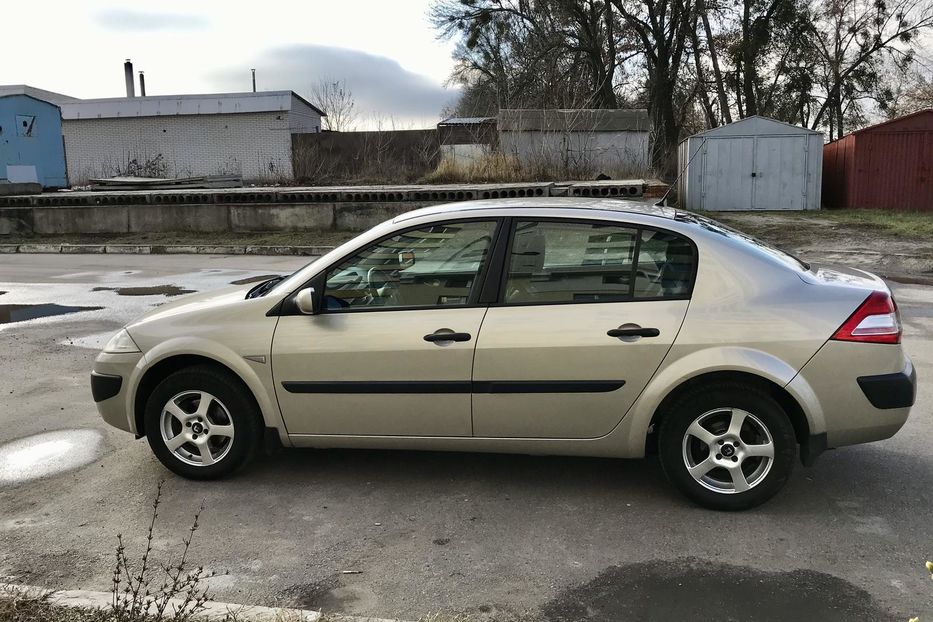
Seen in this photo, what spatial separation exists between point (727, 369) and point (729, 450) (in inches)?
16.6

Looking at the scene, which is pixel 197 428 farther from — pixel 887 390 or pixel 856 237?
pixel 856 237

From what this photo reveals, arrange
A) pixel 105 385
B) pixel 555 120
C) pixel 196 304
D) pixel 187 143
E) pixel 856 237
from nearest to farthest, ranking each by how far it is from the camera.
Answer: pixel 105 385 → pixel 196 304 → pixel 856 237 → pixel 555 120 → pixel 187 143

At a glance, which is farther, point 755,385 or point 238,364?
point 238,364

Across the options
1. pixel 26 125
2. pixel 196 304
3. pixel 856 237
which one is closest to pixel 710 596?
pixel 196 304

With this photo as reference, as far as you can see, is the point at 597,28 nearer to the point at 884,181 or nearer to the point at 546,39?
the point at 546,39

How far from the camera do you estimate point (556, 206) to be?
162 inches

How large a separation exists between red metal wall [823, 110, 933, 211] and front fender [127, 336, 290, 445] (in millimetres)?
22831

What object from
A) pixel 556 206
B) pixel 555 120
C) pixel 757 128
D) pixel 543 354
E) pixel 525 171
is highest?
pixel 555 120

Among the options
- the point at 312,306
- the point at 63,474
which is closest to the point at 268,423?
the point at 312,306

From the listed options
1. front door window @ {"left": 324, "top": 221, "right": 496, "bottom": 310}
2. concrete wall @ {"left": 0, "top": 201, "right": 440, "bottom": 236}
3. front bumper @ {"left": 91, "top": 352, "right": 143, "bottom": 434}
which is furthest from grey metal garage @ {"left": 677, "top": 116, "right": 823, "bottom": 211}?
front bumper @ {"left": 91, "top": 352, "right": 143, "bottom": 434}

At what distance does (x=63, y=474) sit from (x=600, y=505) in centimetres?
318

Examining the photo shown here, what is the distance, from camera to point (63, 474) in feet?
14.8

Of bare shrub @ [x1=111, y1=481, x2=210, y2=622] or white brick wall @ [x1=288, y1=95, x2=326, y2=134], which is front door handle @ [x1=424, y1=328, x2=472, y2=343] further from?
white brick wall @ [x1=288, y1=95, x2=326, y2=134]

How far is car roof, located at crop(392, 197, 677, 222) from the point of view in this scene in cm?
406
